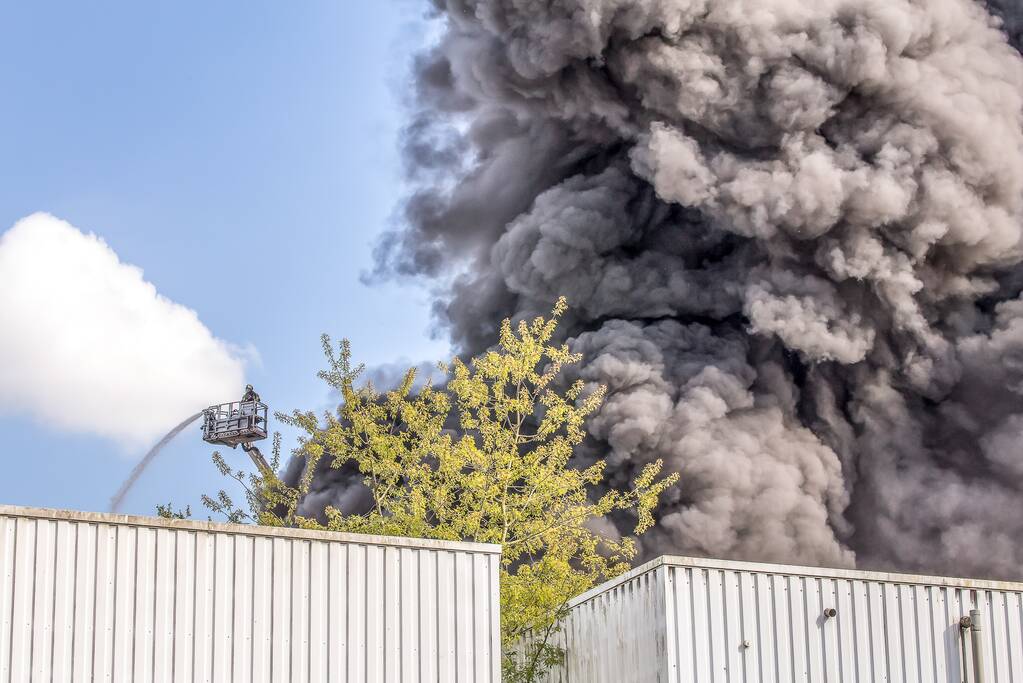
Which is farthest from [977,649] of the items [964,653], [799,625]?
[799,625]

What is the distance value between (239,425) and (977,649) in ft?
82.8

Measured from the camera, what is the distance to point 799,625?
15906 millimetres

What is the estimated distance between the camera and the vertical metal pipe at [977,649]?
53.6 ft

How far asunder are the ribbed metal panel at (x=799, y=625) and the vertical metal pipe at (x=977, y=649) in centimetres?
9

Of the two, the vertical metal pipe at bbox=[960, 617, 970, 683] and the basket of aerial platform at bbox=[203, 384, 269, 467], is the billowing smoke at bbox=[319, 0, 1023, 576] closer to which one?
the basket of aerial platform at bbox=[203, 384, 269, 467]

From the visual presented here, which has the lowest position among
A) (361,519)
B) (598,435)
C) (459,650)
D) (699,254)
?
(459,650)

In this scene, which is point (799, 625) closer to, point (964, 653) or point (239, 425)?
point (964, 653)

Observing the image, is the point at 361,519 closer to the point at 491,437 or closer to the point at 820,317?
the point at 491,437

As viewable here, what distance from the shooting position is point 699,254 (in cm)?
4034

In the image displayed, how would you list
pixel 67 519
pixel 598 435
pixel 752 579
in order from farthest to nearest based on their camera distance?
pixel 598 435 < pixel 752 579 < pixel 67 519

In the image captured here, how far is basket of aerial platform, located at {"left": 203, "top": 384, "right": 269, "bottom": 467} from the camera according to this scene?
38438mm

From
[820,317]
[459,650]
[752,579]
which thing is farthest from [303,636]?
[820,317]

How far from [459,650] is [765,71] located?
2372 centimetres

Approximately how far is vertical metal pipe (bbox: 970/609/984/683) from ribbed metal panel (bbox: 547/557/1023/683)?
0.09 m
